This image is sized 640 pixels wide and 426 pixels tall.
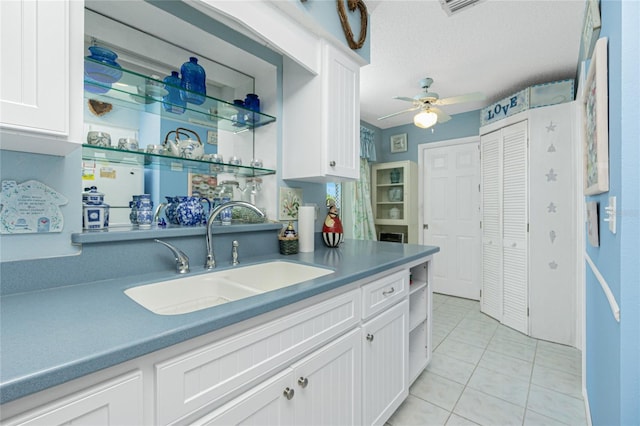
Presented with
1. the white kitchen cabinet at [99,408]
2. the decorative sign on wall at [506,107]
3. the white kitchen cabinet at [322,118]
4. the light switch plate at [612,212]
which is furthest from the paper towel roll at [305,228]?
the decorative sign on wall at [506,107]

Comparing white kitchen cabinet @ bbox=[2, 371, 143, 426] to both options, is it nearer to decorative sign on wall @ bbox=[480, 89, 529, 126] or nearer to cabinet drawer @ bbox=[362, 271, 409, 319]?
cabinet drawer @ bbox=[362, 271, 409, 319]

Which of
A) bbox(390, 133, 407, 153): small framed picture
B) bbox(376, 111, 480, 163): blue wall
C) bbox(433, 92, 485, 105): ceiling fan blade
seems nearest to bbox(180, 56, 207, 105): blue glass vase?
bbox(433, 92, 485, 105): ceiling fan blade

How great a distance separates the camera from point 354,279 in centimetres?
122

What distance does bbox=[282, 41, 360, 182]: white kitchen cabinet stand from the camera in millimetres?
1703

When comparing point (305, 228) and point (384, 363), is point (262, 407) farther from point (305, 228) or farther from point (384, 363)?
point (305, 228)

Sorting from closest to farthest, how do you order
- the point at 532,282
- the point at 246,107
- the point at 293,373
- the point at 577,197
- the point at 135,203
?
1. the point at 293,373
2. the point at 135,203
3. the point at 246,107
4. the point at 577,197
5. the point at 532,282

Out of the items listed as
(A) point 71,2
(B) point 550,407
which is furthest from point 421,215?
(A) point 71,2

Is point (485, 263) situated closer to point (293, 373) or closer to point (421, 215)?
point (421, 215)

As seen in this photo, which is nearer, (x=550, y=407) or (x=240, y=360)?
(x=240, y=360)

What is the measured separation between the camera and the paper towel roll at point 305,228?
1823mm

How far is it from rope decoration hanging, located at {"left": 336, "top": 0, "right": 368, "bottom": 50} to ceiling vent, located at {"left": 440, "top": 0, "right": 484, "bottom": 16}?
1.61ft

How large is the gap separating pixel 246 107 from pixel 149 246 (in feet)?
3.37

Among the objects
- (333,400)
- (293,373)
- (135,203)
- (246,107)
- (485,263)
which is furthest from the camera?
(485,263)

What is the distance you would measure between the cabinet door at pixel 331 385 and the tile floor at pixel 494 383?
0.63m
